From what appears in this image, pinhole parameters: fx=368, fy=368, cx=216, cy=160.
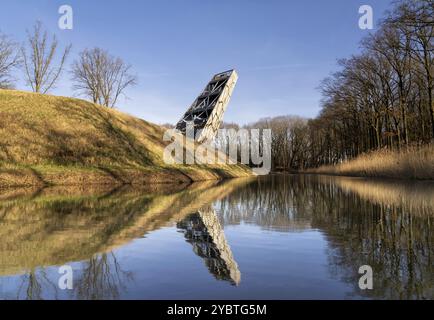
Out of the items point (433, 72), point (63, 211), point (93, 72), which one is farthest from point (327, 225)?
point (93, 72)

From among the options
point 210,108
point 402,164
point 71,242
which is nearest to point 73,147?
point 402,164

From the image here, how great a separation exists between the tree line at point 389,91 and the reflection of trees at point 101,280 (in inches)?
692

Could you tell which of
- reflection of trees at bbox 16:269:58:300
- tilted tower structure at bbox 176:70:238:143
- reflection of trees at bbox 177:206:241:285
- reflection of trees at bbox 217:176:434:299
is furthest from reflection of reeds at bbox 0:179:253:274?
tilted tower structure at bbox 176:70:238:143

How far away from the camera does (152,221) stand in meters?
6.26

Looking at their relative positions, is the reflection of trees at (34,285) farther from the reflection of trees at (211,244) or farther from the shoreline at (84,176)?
the shoreline at (84,176)

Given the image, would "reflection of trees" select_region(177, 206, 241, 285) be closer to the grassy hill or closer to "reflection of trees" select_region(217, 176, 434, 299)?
"reflection of trees" select_region(217, 176, 434, 299)

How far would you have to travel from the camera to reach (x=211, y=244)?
4414 mm

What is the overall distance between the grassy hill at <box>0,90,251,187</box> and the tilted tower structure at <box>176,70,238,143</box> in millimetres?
14367

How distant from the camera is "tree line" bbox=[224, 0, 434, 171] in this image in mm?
23297

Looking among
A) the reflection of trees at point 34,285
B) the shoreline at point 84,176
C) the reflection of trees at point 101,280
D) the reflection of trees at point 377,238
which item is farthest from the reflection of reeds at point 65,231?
the shoreline at point 84,176

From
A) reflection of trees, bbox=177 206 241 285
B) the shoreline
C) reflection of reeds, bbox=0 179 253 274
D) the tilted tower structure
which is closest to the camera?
reflection of trees, bbox=177 206 241 285

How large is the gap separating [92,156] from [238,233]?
20.7 metres

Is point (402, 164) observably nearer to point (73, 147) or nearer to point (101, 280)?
point (101, 280)

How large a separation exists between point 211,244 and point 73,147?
881 inches
